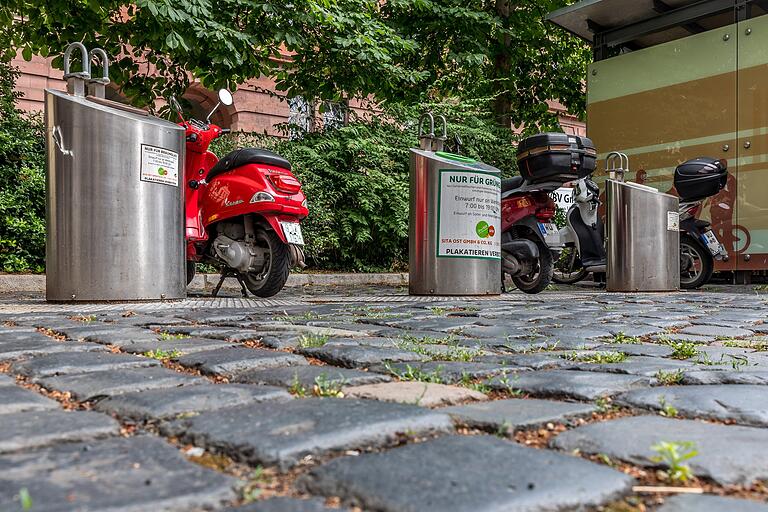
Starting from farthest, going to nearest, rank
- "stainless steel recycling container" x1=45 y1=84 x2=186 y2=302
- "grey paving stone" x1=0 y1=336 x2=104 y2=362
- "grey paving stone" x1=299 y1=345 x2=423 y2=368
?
"stainless steel recycling container" x1=45 y1=84 x2=186 y2=302, "grey paving stone" x1=0 y1=336 x2=104 y2=362, "grey paving stone" x1=299 y1=345 x2=423 y2=368

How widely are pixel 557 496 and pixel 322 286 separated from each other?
340 inches

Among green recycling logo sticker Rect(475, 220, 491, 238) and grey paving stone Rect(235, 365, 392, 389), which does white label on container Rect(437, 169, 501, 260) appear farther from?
grey paving stone Rect(235, 365, 392, 389)

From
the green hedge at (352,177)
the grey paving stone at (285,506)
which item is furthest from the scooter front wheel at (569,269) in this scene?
the grey paving stone at (285,506)

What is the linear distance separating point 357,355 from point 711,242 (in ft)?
24.7

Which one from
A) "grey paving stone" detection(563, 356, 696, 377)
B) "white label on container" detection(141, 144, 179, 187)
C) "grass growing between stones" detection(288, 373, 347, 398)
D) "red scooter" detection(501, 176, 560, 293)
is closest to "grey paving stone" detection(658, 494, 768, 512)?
"grass growing between stones" detection(288, 373, 347, 398)

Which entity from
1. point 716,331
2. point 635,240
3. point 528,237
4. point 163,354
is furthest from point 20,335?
point 635,240

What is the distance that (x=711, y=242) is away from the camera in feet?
29.4

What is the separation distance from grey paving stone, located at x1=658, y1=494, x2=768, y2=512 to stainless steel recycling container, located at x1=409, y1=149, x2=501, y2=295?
587 centimetres

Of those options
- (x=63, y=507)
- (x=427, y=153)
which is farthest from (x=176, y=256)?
(x=63, y=507)

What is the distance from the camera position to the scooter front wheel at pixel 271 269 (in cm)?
636

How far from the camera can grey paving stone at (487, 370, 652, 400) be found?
2029mm

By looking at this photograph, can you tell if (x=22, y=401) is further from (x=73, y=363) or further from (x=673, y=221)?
(x=673, y=221)

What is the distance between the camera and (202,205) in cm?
673

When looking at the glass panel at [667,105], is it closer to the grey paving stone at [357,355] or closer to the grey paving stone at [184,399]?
the grey paving stone at [357,355]
